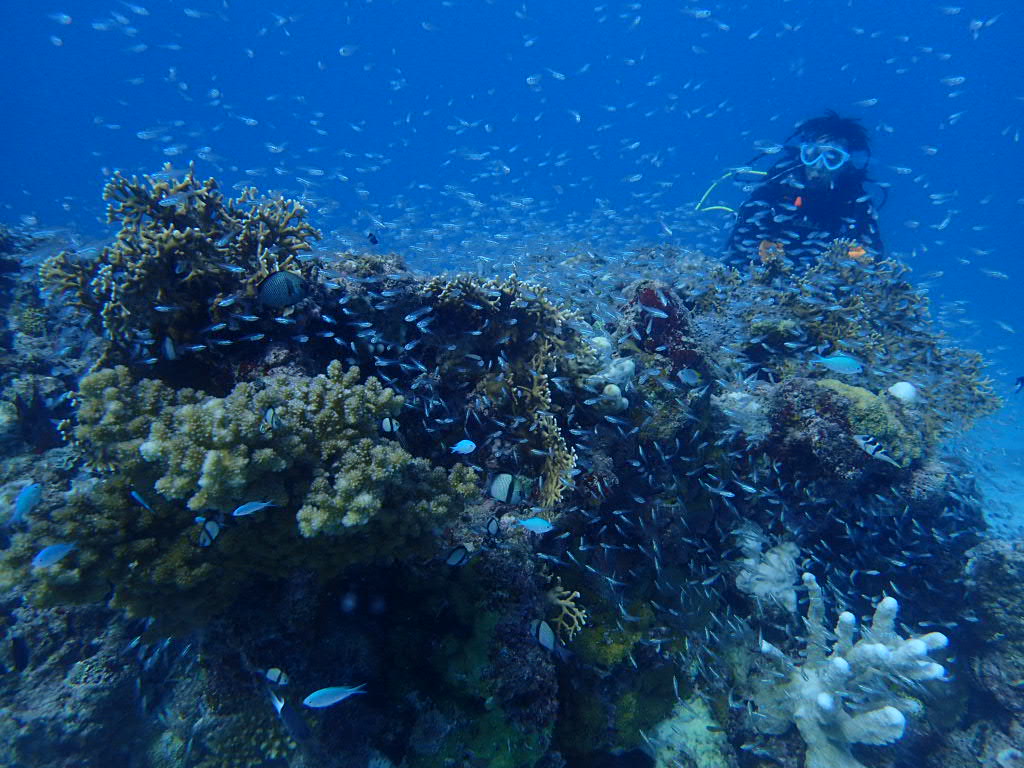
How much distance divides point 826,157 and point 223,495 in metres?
17.4

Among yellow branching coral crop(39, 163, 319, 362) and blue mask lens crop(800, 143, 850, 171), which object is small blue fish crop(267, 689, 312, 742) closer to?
yellow branching coral crop(39, 163, 319, 362)

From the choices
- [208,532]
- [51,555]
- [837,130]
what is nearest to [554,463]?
[208,532]

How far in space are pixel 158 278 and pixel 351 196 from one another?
80866mm

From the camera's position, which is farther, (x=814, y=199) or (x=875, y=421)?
(x=814, y=199)

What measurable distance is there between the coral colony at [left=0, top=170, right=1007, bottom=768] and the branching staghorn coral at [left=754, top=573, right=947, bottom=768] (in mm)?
35

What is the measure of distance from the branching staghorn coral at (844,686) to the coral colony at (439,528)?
1.4 inches

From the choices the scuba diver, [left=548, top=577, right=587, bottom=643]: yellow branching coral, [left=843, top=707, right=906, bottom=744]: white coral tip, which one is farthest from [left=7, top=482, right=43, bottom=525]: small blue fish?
the scuba diver

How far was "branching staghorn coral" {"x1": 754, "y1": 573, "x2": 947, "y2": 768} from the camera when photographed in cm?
545

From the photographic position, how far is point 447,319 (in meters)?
6.12

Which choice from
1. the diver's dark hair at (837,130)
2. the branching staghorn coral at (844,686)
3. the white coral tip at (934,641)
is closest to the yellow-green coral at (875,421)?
the branching staghorn coral at (844,686)

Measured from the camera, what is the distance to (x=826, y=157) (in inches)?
555

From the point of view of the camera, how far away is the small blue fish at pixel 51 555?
11.5ft

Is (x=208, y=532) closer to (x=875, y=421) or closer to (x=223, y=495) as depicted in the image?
(x=223, y=495)

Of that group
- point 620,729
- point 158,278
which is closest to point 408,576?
point 620,729
